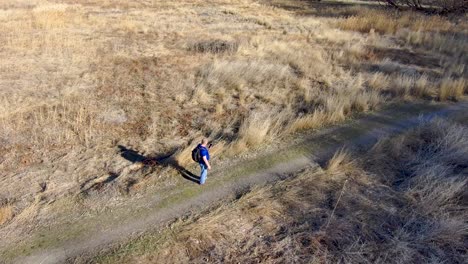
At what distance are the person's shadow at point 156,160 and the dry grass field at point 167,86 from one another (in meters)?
0.13

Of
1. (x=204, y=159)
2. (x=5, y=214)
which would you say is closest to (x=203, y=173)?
(x=204, y=159)

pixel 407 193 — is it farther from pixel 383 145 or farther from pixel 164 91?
pixel 164 91

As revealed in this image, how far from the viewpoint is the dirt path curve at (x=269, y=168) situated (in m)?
5.09

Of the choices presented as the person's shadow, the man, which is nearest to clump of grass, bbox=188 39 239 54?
the person's shadow

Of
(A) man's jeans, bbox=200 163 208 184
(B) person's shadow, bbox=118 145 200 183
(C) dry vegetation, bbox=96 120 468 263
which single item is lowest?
(C) dry vegetation, bbox=96 120 468 263

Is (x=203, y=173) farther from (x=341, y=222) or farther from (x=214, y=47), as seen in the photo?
(x=214, y=47)

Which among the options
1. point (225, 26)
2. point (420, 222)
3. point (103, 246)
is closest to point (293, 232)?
point (420, 222)

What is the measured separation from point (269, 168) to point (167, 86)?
4.97 m

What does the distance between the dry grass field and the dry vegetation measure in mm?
1354

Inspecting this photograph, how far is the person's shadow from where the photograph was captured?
6559 millimetres

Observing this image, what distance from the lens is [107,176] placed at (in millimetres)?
6656

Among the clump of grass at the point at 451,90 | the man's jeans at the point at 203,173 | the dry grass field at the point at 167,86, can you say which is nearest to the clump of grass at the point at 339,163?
the dry grass field at the point at 167,86

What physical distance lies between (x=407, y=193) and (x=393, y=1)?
1019 inches

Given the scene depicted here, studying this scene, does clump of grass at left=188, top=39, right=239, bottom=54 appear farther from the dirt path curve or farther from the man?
the man
